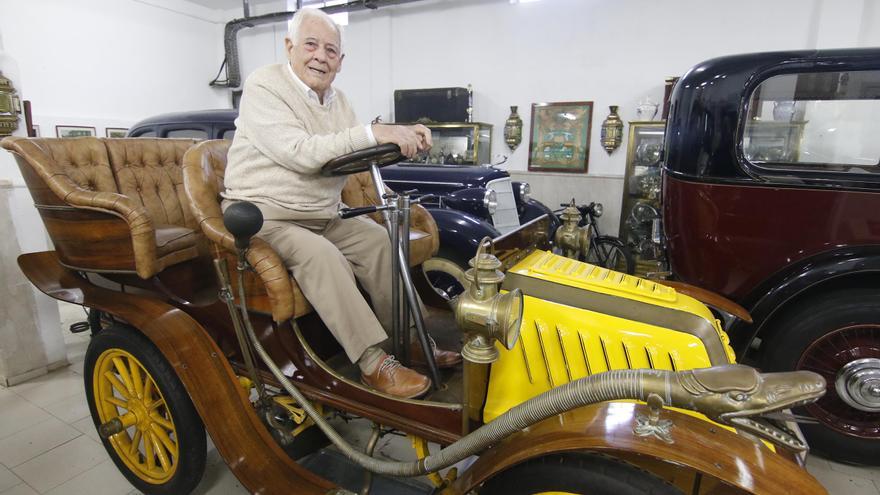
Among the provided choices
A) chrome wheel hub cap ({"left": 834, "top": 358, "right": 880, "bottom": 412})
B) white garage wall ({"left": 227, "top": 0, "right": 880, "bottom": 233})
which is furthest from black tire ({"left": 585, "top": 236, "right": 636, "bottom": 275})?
chrome wheel hub cap ({"left": 834, "top": 358, "right": 880, "bottom": 412})

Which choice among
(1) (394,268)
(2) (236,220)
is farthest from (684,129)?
(2) (236,220)

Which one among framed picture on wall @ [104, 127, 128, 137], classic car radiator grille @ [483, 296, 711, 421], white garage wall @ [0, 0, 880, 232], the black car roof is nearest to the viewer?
classic car radiator grille @ [483, 296, 711, 421]

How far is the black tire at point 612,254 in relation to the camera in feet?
17.1

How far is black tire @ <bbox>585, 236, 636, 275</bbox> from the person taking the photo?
5211 millimetres

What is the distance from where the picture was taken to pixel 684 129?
7.97 feet

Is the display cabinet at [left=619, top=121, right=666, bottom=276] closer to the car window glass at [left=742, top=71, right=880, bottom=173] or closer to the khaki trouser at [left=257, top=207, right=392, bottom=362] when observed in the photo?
the car window glass at [left=742, top=71, right=880, bottom=173]

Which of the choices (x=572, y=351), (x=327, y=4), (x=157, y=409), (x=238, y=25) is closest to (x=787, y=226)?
(x=572, y=351)

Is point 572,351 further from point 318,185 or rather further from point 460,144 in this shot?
point 460,144

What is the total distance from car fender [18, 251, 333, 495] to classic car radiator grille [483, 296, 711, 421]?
76 centimetres

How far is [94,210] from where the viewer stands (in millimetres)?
1704

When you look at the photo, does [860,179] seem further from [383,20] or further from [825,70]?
[383,20]

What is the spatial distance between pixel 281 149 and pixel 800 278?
242 centimetres

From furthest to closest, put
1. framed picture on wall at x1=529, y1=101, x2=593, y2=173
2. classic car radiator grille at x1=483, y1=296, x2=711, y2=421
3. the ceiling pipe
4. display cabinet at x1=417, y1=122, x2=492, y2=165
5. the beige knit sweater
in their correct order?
the ceiling pipe → display cabinet at x1=417, y1=122, x2=492, y2=165 → framed picture on wall at x1=529, y1=101, x2=593, y2=173 → the beige knit sweater → classic car radiator grille at x1=483, y1=296, x2=711, y2=421

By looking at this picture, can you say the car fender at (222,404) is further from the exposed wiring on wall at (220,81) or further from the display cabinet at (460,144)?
the exposed wiring on wall at (220,81)
